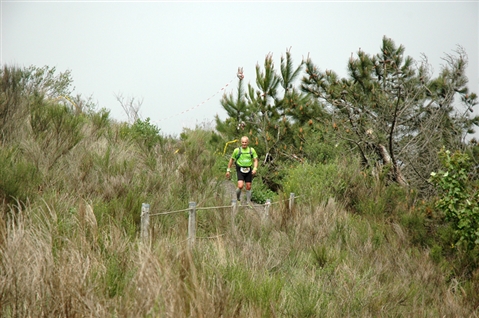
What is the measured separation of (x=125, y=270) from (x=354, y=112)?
1224 centimetres

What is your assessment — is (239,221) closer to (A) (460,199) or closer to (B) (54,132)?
(A) (460,199)

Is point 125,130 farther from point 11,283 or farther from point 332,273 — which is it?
point 11,283

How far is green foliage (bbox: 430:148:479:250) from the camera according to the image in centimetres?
768

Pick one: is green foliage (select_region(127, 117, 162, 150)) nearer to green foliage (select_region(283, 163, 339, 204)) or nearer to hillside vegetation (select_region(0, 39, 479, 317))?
hillside vegetation (select_region(0, 39, 479, 317))

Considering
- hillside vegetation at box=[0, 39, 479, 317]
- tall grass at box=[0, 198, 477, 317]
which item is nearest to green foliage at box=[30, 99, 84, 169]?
hillside vegetation at box=[0, 39, 479, 317]

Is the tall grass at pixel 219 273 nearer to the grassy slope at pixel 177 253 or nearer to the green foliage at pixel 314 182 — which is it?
the grassy slope at pixel 177 253

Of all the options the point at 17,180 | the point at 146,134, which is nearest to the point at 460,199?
the point at 17,180

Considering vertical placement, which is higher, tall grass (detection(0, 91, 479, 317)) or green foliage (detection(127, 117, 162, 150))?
green foliage (detection(127, 117, 162, 150))

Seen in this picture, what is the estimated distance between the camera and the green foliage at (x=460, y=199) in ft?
25.2

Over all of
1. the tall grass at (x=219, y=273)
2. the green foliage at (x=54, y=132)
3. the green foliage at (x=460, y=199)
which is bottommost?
the tall grass at (x=219, y=273)

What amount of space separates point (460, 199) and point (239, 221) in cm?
398

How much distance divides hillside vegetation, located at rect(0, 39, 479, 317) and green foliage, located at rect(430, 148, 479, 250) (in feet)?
0.10

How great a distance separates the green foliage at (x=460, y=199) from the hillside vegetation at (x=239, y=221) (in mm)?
30

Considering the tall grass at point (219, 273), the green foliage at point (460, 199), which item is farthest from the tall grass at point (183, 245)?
the green foliage at point (460, 199)
